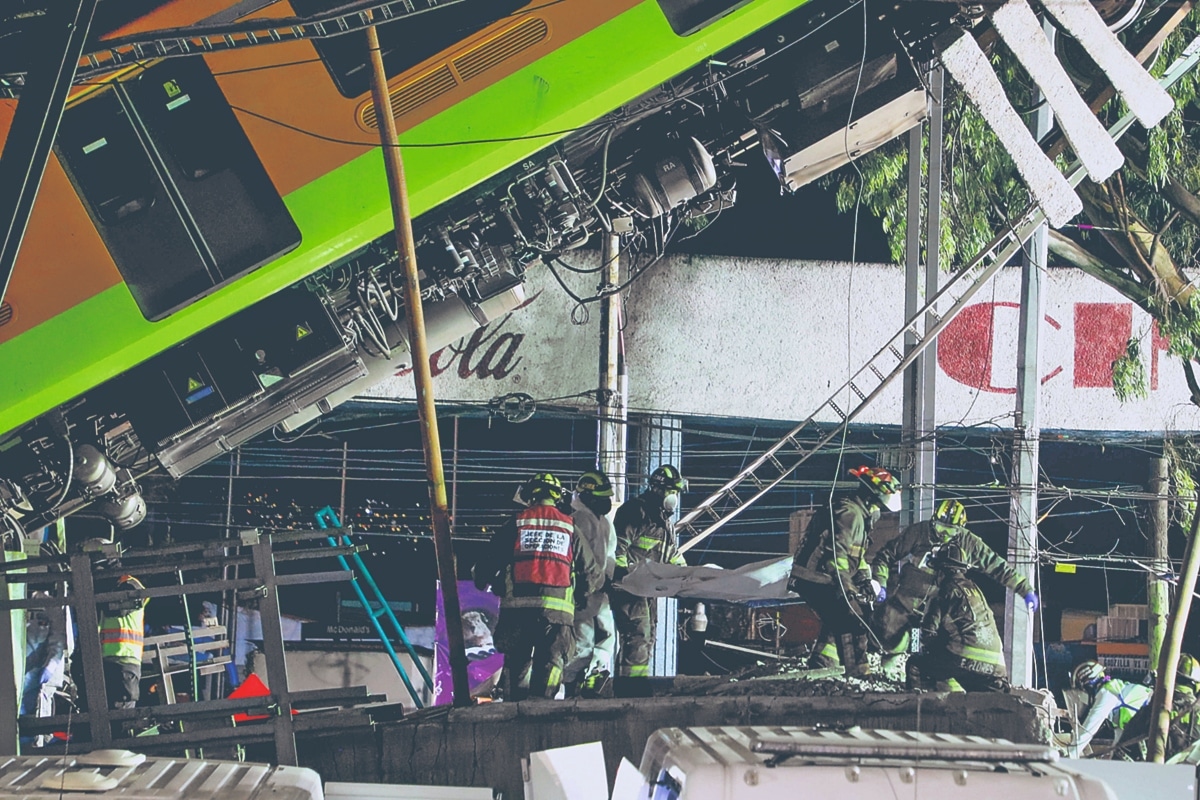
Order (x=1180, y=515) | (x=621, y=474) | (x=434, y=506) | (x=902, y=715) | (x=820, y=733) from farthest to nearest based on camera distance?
(x=1180, y=515) → (x=621, y=474) → (x=434, y=506) → (x=902, y=715) → (x=820, y=733)

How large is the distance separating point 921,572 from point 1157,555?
237 inches

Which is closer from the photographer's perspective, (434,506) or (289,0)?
(289,0)

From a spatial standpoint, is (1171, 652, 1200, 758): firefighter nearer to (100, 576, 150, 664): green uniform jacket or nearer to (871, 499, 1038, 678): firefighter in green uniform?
(871, 499, 1038, 678): firefighter in green uniform

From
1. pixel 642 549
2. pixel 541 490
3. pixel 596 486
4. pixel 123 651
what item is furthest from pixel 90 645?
pixel 642 549

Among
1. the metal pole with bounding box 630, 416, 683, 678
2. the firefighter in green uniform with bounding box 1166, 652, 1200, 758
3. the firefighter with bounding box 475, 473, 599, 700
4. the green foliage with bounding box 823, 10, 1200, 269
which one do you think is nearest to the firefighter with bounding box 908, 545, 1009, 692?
the firefighter with bounding box 475, 473, 599, 700

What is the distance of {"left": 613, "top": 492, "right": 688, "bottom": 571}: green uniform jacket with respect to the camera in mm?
9945

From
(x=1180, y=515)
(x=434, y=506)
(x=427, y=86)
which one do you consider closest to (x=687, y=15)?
(x=427, y=86)

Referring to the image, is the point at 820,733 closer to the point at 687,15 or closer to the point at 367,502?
the point at 687,15

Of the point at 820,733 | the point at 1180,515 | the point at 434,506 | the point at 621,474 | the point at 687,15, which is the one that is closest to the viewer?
the point at 820,733

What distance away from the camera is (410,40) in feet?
22.9

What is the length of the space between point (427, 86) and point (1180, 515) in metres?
10.7

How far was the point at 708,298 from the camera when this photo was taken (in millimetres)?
13703

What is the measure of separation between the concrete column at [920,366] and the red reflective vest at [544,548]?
→ 3.59 meters

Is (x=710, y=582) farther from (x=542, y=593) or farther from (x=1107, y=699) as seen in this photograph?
(x=1107, y=699)
